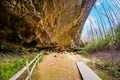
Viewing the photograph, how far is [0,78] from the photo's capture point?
7.26m

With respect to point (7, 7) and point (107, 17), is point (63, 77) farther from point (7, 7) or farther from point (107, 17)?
point (7, 7)

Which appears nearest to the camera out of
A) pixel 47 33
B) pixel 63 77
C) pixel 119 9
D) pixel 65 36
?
pixel 63 77

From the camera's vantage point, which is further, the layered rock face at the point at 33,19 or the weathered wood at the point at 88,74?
the layered rock face at the point at 33,19

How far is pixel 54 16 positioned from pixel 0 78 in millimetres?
10521

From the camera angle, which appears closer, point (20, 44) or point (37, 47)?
point (20, 44)

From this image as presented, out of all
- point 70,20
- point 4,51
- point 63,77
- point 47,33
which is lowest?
point 63,77

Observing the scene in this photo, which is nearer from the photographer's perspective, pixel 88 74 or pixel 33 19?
pixel 88 74

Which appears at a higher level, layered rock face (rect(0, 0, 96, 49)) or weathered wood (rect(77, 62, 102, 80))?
layered rock face (rect(0, 0, 96, 49))

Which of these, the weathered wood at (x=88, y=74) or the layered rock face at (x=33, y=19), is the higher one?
the layered rock face at (x=33, y=19)

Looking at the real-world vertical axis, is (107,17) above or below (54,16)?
below

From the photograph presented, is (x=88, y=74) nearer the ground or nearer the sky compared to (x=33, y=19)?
nearer the ground

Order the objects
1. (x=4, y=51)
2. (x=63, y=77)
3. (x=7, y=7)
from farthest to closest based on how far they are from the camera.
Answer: (x=4, y=51) → (x=7, y=7) → (x=63, y=77)

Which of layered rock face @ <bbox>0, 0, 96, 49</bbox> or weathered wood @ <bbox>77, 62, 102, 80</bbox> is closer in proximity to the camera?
weathered wood @ <bbox>77, 62, 102, 80</bbox>

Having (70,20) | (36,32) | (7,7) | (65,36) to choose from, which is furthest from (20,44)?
(65,36)
